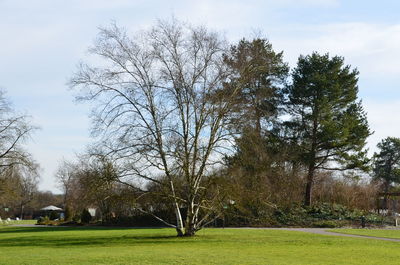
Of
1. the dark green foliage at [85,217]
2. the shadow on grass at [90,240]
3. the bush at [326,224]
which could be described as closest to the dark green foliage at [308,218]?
the bush at [326,224]

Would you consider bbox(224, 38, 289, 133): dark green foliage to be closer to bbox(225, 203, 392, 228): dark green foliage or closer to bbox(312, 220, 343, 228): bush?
bbox(225, 203, 392, 228): dark green foliage

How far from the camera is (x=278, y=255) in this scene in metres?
18.8

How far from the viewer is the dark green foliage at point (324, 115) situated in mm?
45531

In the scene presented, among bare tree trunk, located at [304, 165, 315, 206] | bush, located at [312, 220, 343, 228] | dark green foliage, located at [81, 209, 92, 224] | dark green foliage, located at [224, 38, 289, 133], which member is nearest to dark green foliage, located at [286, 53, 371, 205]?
bare tree trunk, located at [304, 165, 315, 206]

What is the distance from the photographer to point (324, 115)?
150 ft

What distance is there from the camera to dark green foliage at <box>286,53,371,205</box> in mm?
45531

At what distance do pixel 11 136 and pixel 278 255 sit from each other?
24.8 m

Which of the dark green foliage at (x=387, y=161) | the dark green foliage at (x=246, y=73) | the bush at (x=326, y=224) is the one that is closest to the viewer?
the dark green foliage at (x=246, y=73)

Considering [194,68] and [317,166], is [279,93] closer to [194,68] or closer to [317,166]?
[317,166]

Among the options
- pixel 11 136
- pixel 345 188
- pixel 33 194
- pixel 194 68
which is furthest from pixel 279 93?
pixel 33 194

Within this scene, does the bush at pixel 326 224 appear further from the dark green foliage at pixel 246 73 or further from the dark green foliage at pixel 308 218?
the dark green foliage at pixel 246 73

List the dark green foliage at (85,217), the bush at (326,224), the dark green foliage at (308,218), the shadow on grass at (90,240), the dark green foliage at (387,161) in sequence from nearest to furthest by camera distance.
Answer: the shadow on grass at (90,240) < the bush at (326,224) < the dark green foliage at (308,218) < the dark green foliage at (85,217) < the dark green foliage at (387,161)

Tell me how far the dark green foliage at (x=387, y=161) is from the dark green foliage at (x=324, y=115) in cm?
3141

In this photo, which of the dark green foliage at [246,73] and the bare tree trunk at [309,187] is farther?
the bare tree trunk at [309,187]
